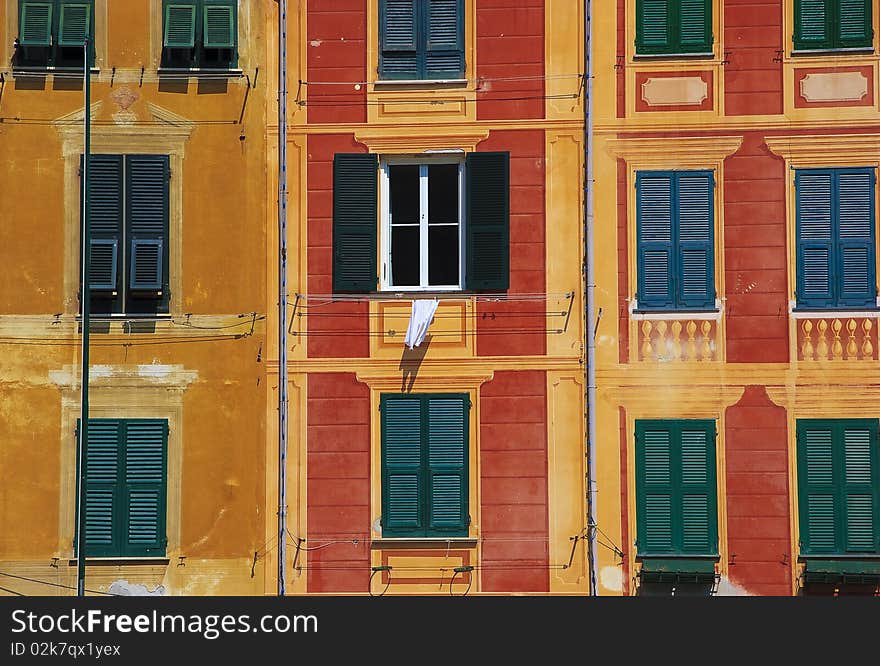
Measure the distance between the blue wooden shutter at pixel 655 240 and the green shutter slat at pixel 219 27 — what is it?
5.47m

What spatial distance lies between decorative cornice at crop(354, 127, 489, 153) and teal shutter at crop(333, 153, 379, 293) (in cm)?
20

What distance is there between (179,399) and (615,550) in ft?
18.7

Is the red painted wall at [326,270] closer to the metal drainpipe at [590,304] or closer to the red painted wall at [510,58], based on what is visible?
the red painted wall at [510,58]

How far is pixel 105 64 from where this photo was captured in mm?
20766

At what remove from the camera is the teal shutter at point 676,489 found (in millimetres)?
19844

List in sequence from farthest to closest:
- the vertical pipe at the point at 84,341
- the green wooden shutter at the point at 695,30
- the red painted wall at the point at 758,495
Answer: the green wooden shutter at the point at 695,30
the red painted wall at the point at 758,495
the vertical pipe at the point at 84,341

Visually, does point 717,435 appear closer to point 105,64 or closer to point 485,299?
point 485,299

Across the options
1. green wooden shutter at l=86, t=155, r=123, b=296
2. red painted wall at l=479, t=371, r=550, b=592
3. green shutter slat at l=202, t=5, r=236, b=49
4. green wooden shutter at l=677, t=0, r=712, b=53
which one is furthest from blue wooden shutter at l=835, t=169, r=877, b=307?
green wooden shutter at l=86, t=155, r=123, b=296

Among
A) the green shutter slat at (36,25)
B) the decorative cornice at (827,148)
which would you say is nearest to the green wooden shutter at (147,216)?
the green shutter slat at (36,25)

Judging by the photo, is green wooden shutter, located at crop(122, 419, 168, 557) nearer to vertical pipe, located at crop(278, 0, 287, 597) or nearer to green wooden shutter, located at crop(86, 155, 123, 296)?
vertical pipe, located at crop(278, 0, 287, 597)

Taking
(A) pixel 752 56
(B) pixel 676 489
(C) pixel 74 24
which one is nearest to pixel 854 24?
(A) pixel 752 56

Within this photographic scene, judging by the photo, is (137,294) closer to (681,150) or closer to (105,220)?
(105,220)

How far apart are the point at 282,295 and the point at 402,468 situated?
2651 millimetres

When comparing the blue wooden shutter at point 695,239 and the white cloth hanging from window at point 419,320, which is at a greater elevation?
the blue wooden shutter at point 695,239
